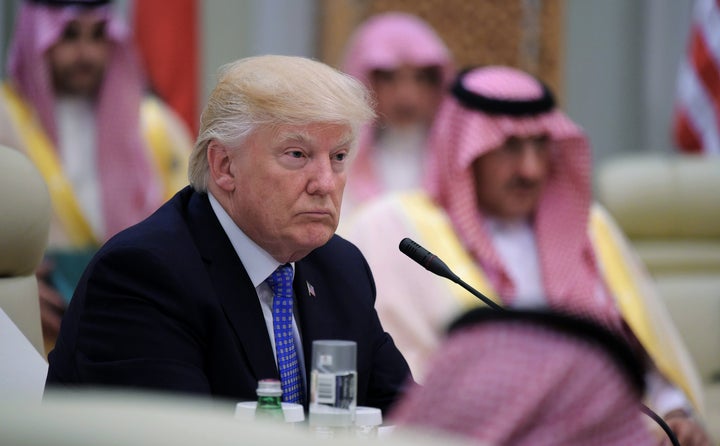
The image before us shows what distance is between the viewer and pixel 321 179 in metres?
2.28

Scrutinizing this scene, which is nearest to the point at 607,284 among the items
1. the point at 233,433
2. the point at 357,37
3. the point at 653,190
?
the point at 653,190

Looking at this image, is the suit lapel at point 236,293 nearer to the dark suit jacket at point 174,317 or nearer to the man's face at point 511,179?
the dark suit jacket at point 174,317

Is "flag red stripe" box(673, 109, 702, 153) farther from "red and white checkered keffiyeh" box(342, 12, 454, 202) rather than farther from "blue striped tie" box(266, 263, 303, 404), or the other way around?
"blue striped tie" box(266, 263, 303, 404)

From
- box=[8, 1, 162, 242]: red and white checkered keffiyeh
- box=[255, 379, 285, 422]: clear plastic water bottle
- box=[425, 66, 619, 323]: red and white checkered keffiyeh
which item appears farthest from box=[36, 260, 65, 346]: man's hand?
box=[255, 379, 285, 422]: clear plastic water bottle

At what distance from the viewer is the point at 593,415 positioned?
1.10 meters

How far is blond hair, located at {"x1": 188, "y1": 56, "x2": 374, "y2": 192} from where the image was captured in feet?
7.29

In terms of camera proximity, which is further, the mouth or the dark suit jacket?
the mouth

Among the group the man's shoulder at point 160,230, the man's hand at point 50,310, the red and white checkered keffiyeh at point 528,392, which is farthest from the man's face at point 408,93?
the red and white checkered keffiyeh at point 528,392

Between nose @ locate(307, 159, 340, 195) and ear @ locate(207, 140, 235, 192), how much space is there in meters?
0.15

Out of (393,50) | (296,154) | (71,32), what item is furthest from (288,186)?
(393,50)

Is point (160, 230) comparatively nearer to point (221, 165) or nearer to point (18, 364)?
point (221, 165)

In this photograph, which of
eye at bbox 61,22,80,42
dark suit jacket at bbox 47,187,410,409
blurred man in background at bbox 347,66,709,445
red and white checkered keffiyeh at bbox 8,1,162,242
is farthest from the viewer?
eye at bbox 61,22,80,42

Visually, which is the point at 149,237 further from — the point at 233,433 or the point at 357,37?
the point at 357,37

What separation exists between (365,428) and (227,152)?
2.09 feet
